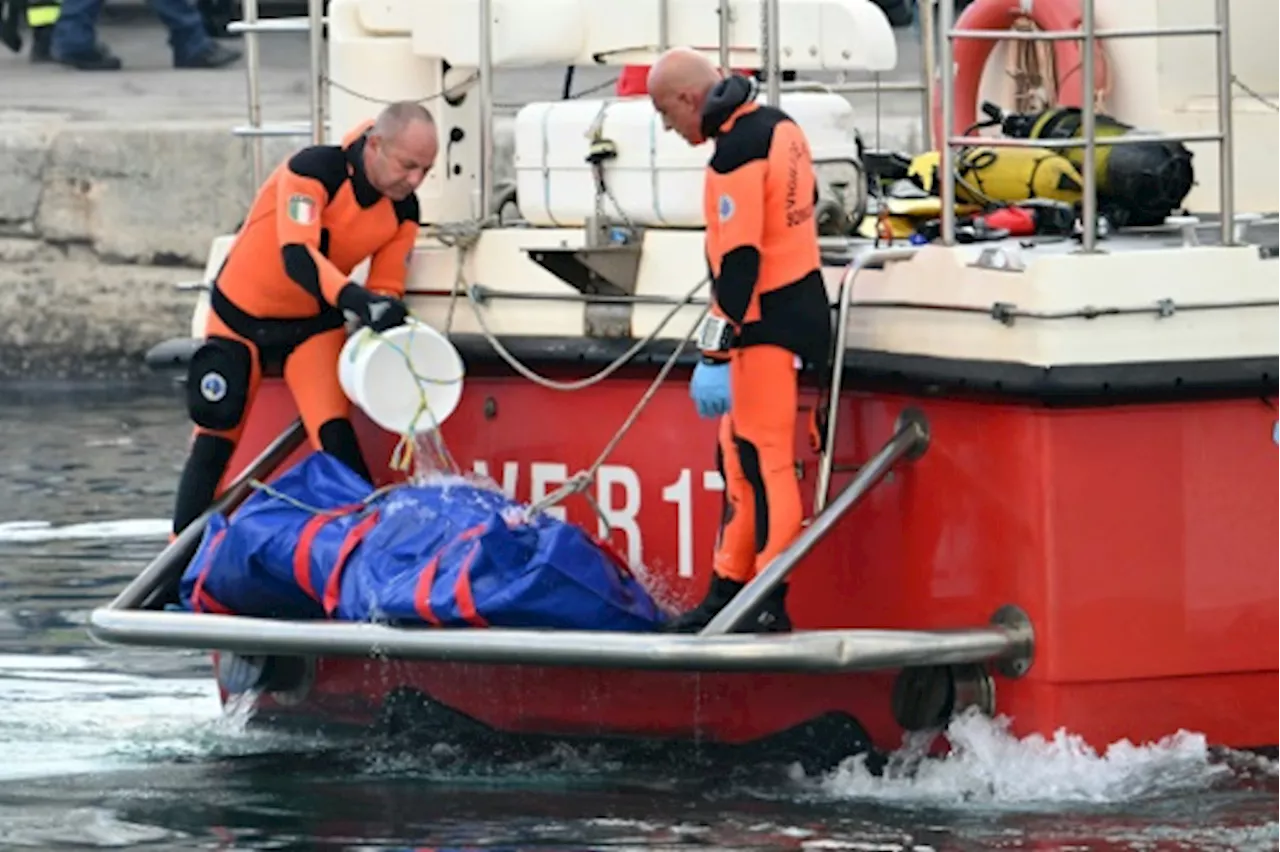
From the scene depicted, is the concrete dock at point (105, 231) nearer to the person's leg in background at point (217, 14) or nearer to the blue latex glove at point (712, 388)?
the person's leg in background at point (217, 14)

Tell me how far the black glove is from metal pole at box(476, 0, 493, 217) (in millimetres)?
553

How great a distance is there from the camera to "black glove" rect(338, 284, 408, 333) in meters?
7.88

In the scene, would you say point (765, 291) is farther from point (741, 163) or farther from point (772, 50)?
point (772, 50)

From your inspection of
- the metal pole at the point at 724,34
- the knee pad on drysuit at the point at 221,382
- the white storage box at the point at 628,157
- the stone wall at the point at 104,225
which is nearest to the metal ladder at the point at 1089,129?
the white storage box at the point at 628,157

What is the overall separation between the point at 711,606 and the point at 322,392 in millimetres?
1315

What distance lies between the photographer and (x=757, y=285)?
7.30m

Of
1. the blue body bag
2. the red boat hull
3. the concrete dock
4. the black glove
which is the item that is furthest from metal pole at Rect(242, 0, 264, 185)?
the concrete dock

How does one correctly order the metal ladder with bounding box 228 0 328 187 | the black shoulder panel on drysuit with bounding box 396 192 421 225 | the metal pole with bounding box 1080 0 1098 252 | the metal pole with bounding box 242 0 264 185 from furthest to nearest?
the metal pole with bounding box 242 0 264 185, the metal ladder with bounding box 228 0 328 187, the black shoulder panel on drysuit with bounding box 396 192 421 225, the metal pole with bounding box 1080 0 1098 252

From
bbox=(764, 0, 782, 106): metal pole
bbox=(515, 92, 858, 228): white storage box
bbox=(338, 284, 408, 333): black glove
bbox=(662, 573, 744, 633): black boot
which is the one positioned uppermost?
bbox=(764, 0, 782, 106): metal pole

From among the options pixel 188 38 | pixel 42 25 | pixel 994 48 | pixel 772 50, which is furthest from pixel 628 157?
pixel 42 25

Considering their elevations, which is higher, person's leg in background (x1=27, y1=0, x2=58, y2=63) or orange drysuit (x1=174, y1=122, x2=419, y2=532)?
person's leg in background (x1=27, y1=0, x2=58, y2=63)

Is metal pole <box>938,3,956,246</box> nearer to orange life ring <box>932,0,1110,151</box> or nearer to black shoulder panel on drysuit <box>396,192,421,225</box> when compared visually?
orange life ring <box>932,0,1110,151</box>

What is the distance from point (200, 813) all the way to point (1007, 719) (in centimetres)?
177

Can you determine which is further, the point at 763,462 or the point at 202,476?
the point at 202,476
